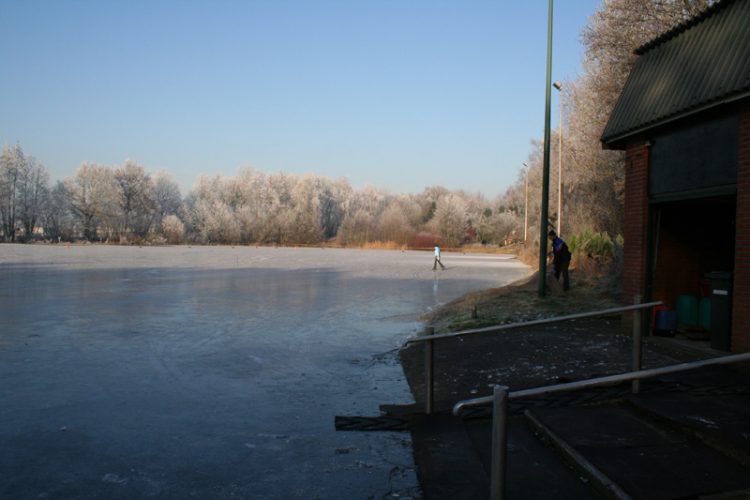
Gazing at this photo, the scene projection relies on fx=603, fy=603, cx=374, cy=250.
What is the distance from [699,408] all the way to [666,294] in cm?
518

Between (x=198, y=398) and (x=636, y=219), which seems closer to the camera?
(x=198, y=398)

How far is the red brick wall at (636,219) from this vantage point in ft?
32.6

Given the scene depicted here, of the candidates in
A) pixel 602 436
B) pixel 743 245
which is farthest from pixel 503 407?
pixel 743 245

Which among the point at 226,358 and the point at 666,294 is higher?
the point at 666,294

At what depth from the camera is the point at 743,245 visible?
754cm

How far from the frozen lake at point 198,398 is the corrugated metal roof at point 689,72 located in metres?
5.52

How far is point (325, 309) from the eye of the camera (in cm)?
1658

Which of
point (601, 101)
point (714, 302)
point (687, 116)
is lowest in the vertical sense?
point (714, 302)

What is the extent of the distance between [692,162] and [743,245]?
1636mm

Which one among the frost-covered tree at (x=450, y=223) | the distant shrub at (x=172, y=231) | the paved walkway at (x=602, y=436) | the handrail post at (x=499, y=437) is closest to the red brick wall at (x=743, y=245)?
the paved walkway at (x=602, y=436)

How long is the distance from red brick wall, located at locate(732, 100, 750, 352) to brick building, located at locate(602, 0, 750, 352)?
0.04 ft

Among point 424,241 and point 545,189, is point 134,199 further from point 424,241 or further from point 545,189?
point 545,189

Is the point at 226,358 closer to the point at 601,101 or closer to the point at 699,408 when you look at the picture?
the point at 699,408

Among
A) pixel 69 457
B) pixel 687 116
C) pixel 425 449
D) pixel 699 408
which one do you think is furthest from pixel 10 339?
pixel 687 116
